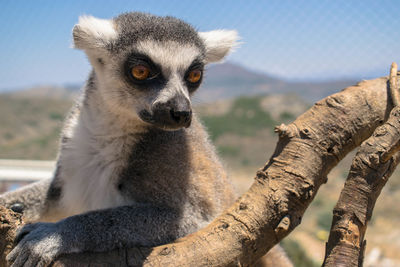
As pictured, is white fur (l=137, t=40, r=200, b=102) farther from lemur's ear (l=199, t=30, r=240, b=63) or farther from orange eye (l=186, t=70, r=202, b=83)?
lemur's ear (l=199, t=30, r=240, b=63)

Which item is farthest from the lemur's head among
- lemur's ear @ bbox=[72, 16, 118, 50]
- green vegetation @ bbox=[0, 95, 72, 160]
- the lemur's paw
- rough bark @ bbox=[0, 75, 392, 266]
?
green vegetation @ bbox=[0, 95, 72, 160]

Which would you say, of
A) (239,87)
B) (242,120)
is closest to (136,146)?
(242,120)

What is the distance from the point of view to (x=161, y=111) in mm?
2367

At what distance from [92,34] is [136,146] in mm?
830

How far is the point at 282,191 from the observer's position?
6.60 feet

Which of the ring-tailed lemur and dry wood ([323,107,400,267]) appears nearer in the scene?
dry wood ([323,107,400,267])

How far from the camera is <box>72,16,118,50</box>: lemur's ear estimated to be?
2.65m

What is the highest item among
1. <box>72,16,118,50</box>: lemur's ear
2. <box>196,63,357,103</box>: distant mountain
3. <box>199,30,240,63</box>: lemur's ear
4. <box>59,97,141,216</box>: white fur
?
<box>196,63,357,103</box>: distant mountain

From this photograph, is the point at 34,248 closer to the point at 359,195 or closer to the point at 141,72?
the point at 141,72

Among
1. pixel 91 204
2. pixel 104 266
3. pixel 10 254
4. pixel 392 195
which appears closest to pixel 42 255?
pixel 10 254

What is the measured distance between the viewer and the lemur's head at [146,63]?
240cm

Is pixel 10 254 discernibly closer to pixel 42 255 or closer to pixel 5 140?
pixel 42 255

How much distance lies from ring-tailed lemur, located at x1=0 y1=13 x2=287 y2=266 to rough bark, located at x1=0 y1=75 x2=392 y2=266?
→ 40 centimetres

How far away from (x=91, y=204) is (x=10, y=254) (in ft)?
2.78
